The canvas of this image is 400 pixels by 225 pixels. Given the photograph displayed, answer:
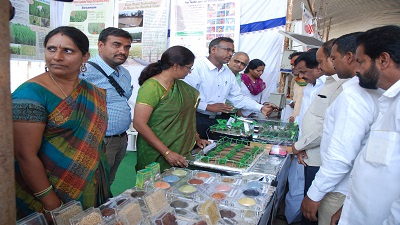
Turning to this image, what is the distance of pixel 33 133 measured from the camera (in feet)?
3.81

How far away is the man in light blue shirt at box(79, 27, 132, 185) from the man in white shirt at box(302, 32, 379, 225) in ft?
4.88

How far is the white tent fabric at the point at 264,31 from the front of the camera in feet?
13.6

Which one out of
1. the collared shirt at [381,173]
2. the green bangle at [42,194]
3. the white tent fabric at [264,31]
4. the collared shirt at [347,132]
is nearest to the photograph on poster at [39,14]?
the green bangle at [42,194]

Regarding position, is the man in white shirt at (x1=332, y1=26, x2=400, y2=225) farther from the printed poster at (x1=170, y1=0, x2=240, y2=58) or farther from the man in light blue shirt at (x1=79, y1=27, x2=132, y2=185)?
the printed poster at (x1=170, y1=0, x2=240, y2=58)

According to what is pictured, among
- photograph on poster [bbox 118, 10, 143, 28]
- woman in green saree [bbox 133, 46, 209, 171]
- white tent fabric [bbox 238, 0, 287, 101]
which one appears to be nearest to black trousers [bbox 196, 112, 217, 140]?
woman in green saree [bbox 133, 46, 209, 171]

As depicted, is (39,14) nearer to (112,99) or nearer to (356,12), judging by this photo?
(112,99)

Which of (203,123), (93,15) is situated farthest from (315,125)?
(93,15)

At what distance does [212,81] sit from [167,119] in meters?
1.35

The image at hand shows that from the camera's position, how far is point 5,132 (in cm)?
51

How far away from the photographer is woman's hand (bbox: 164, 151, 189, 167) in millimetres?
1866

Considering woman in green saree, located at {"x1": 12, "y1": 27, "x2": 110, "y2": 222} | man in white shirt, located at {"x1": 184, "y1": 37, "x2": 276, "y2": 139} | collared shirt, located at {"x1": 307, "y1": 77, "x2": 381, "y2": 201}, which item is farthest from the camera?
man in white shirt, located at {"x1": 184, "y1": 37, "x2": 276, "y2": 139}

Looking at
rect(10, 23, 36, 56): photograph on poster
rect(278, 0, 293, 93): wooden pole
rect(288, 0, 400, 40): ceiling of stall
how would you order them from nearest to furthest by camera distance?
rect(10, 23, 36, 56): photograph on poster, rect(278, 0, 293, 93): wooden pole, rect(288, 0, 400, 40): ceiling of stall

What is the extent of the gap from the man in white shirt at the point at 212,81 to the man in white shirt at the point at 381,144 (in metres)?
1.91

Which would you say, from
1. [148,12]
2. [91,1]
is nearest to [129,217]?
[148,12]
